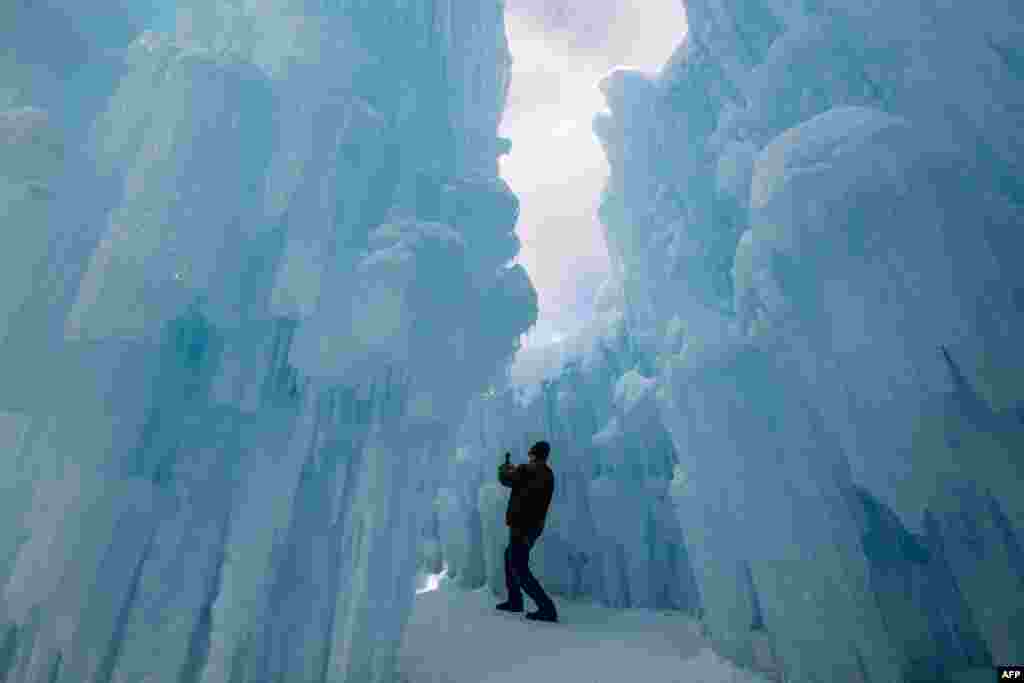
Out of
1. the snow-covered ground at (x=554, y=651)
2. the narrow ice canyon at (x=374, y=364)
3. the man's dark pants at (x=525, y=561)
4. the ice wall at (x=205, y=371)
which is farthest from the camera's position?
the man's dark pants at (x=525, y=561)

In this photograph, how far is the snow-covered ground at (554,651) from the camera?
4.39m

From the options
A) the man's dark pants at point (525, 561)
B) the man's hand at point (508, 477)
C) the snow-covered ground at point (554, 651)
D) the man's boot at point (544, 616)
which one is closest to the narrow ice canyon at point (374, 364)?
the snow-covered ground at point (554, 651)

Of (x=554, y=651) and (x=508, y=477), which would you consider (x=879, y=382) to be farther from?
(x=508, y=477)

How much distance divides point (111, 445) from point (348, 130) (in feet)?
15.0

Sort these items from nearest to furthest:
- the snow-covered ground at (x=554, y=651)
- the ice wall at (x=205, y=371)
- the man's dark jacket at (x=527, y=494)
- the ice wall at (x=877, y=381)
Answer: the ice wall at (x=877, y=381), the ice wall at (x=205, y=371), the snow-covered ground at (x=554, y=651), the man's dark jacket at (x=527, y=494)

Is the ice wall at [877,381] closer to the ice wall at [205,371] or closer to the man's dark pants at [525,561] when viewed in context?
the man's dark pants at [525,561]

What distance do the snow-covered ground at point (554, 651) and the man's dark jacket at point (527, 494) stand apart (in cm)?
119

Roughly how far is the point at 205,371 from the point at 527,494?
3.87 metres

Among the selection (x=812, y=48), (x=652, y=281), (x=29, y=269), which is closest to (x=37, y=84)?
(x=29, y=269)

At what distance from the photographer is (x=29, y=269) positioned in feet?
14.2

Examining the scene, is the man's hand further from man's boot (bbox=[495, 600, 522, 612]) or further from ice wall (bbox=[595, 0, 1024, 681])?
ice wall (bbox=[595, 0, 1024, 681])

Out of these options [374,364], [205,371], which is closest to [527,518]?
[374,364]

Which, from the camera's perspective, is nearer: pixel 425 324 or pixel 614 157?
pixel 425 324

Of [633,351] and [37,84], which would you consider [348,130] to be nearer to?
[37,84]
